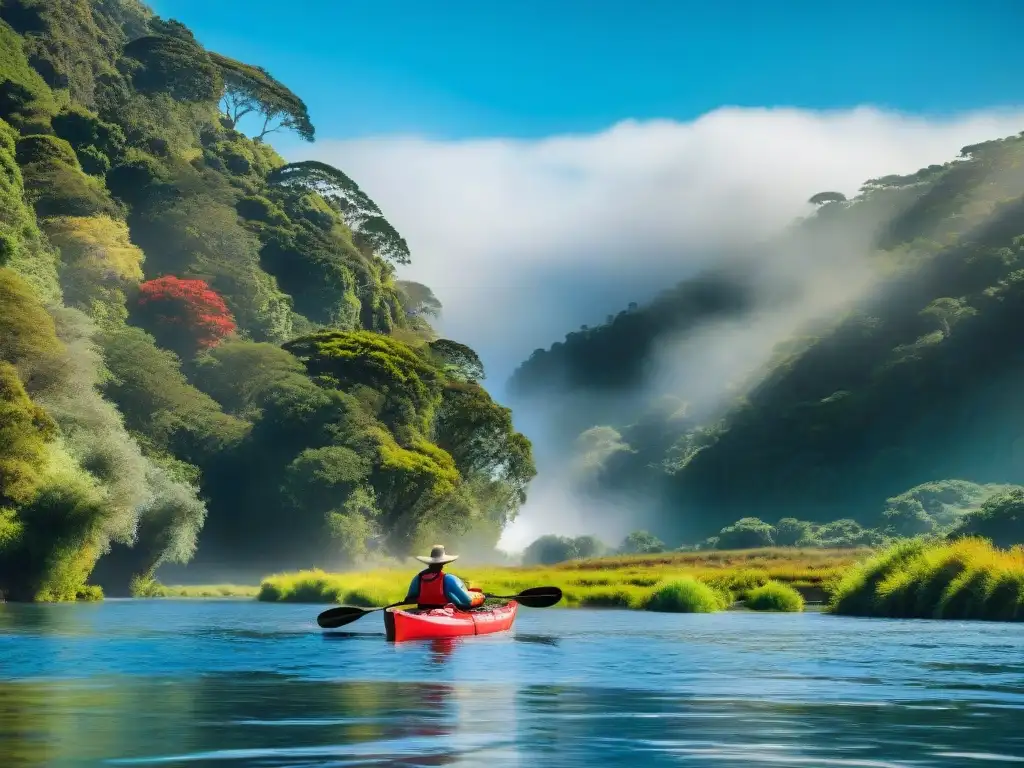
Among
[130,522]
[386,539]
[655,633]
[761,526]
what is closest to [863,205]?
[761,526]

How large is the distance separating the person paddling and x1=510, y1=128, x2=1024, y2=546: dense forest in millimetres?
78440

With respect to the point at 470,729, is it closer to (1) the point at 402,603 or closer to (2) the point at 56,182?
(1) the point at 402,603

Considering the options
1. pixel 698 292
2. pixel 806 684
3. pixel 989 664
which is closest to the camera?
pixel 806 684

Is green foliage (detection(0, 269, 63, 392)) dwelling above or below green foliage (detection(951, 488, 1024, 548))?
above

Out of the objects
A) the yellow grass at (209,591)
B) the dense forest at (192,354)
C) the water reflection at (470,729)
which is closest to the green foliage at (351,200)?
the dense forest at (192,354)

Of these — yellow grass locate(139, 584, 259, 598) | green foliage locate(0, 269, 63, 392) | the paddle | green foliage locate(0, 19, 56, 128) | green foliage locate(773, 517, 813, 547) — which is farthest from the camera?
green foliage locate(773, 517, 813, 547)

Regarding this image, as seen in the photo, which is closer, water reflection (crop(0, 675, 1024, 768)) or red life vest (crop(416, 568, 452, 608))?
water reflection (crop(0, 675, 1024, 768))

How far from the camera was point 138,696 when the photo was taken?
17.8 metres

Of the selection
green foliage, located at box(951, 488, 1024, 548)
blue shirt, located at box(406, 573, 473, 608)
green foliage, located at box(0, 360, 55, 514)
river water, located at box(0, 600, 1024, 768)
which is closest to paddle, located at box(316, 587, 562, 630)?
blue shirt, located at box(406, 573, 473, 608)

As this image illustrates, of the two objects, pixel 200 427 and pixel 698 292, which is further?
pixel 698 292

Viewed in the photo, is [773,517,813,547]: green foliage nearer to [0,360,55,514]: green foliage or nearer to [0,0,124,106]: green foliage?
[0,0,124,106]: green foliage

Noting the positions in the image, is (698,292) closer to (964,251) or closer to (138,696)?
(964,251)

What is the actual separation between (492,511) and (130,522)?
48143 millimetres

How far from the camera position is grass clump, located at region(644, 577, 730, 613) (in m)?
46.9
